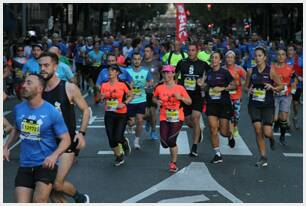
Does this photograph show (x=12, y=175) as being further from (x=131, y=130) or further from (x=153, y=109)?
(x=131, y=130)

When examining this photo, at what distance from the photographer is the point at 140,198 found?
7.99 meters

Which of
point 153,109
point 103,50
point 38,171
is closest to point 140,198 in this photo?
point 38,171

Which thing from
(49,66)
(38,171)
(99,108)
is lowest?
(99,108)

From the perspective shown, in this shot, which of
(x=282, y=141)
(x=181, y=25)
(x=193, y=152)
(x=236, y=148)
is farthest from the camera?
(x=181, y=25)

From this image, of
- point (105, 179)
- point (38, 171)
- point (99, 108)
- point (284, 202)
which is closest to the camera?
point (38, 171)

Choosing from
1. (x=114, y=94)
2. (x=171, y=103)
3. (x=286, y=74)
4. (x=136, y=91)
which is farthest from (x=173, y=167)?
(x=286, y=74)

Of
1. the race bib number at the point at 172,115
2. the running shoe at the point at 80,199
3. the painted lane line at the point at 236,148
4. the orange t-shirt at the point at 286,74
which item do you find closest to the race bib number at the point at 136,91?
the race bib number at the point at 172,115

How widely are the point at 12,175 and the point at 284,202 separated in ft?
11.6

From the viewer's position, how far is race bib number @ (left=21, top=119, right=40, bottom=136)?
6016 millimetres

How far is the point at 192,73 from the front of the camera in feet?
36.4

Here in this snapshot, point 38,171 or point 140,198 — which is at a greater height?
point 38,171

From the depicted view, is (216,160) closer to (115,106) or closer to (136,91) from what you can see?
(115,106)

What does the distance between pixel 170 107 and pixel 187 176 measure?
105cm

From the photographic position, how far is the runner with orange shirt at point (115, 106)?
10125 millimetres
